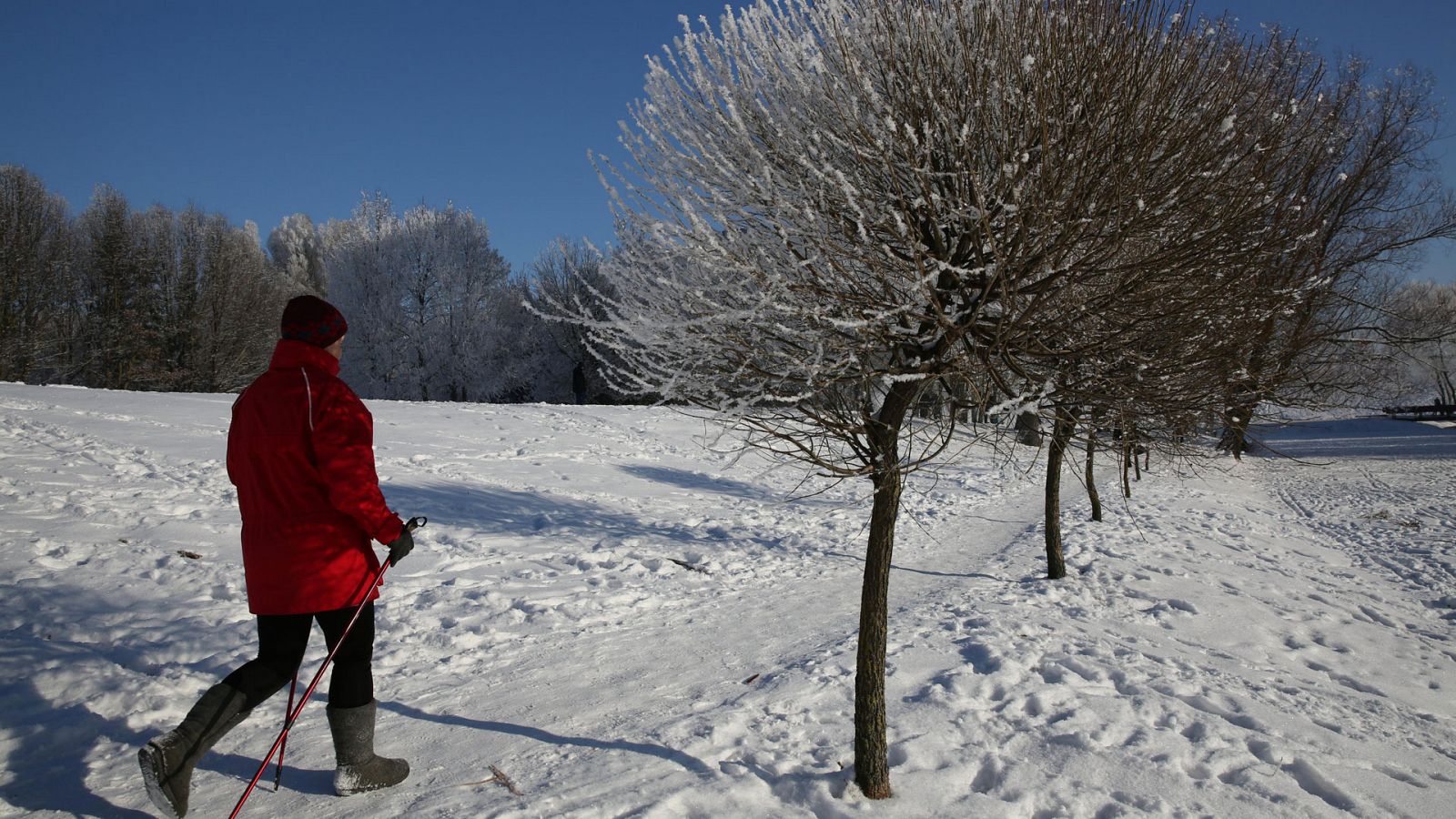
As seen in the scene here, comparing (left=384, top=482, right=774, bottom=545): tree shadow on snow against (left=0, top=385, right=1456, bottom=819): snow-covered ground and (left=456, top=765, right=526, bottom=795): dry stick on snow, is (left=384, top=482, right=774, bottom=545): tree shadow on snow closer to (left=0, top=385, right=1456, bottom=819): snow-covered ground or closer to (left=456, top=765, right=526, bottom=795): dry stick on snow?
(left=0, top=385, right=1456, bottom=819): snow-covered ground

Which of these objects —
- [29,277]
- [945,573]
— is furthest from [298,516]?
[29,277]

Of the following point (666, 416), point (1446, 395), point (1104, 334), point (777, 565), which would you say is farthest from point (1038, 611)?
point (1446, 395)

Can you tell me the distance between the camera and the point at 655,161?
3398mm

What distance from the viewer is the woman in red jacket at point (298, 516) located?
105 inches

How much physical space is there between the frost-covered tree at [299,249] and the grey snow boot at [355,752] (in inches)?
2170

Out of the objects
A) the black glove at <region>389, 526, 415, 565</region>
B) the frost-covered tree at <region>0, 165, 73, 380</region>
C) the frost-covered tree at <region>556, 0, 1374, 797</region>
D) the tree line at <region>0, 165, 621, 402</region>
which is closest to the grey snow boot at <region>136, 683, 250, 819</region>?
the black glove at <region>389, 526, 415, 565</region>

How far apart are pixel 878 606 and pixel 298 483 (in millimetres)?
2604

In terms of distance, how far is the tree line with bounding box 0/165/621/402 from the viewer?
79.7 feet

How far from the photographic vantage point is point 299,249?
6225cm

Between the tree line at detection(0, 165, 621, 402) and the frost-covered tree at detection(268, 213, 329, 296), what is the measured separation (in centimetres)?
2253

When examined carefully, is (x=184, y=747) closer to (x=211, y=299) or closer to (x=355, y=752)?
(x=355, y=752)

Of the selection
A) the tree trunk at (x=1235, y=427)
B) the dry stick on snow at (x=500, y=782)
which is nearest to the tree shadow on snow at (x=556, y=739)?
the dry stick on snow at (x=500, y=782)

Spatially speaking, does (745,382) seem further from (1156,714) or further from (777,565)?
(777,565)

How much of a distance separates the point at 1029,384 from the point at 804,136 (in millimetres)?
1431
